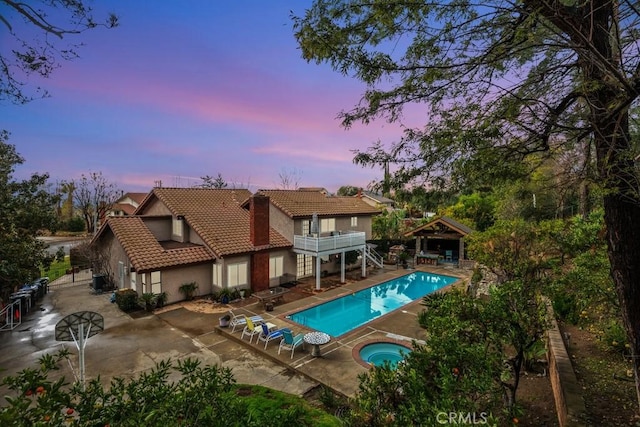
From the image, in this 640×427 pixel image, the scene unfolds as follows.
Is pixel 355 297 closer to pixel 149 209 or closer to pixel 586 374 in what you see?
pixel 586 374

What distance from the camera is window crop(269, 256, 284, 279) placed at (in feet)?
69.0

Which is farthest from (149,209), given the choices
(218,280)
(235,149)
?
(235,149)

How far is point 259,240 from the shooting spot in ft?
66.2

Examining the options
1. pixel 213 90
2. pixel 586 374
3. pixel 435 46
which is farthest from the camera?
pixel 213 90

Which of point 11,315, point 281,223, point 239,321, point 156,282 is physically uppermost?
point 281,223

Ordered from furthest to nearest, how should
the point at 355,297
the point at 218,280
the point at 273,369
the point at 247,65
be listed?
the point at 355,297, the point at 218,280, the point at 247,65, the point at 273,369

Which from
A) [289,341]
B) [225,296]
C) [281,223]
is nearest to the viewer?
[289,341]

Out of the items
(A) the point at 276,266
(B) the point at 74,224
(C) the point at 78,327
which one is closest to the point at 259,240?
(A) the point at 276,266

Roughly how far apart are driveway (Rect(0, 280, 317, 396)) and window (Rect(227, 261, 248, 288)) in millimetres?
3081

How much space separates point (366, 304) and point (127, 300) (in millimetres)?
13604

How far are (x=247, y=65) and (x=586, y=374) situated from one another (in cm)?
1618

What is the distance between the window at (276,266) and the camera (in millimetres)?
21031

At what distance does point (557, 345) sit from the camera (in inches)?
347

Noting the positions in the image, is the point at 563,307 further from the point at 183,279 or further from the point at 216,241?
the point at 183,279
